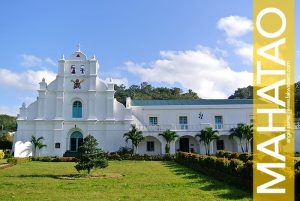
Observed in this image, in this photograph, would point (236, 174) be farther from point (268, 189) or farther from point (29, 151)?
point (29, 151)

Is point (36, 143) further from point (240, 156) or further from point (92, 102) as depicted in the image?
point (240, 156)

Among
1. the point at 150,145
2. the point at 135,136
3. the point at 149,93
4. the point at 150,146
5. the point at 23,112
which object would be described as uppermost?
the point at 149,93

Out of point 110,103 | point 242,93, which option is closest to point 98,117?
point 110,103

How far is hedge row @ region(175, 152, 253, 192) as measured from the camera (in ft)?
49.2

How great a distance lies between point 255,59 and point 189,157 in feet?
58.3

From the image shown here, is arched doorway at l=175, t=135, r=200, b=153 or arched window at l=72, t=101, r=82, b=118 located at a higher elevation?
arched window at l=72, t=101, r=82, b=118

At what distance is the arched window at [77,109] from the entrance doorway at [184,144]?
11.1 metres

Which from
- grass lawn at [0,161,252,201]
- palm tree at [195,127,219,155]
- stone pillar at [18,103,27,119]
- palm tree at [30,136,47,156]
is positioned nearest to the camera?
grass lawn at [0,161,252,201]

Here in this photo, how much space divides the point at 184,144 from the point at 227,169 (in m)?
25.3

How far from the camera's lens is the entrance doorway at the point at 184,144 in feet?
141

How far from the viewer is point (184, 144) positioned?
141 ft

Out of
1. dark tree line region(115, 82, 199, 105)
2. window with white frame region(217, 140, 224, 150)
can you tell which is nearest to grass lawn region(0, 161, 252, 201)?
window with white frame region(217, 140, 224, 150)

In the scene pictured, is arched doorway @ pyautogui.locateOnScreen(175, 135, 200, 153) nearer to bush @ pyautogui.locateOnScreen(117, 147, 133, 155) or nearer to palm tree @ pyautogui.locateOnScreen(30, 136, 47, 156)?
bush @ pyautogui.locateOnScreen(117, 147, 133, 155)

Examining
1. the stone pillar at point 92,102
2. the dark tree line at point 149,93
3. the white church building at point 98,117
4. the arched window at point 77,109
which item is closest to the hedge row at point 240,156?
the white church building at point 98,117
